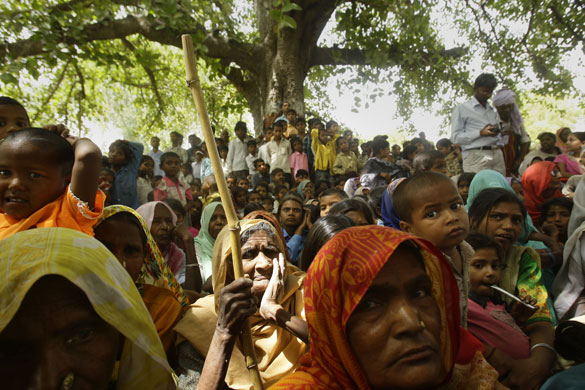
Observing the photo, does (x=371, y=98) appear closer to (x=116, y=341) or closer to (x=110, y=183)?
(x=110, y=183)

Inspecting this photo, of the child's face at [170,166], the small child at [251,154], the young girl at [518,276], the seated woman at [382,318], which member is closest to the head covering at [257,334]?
the seated woman at [382,318]

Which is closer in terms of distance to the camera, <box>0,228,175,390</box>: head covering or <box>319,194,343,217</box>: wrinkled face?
<box>0,228,175,390</box>: head covering

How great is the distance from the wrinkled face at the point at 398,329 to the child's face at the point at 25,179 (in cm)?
170

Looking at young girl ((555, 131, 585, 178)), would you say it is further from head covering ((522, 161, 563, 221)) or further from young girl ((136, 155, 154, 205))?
young girl ((136, 155, 154, 205))

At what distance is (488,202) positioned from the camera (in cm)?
291

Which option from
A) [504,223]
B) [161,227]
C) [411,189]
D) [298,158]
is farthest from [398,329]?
[298,158]

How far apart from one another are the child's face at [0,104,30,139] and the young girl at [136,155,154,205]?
3476 millimetres

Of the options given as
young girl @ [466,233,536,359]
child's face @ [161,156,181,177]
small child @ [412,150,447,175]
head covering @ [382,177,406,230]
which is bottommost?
young girl @ [466,233,536,359]

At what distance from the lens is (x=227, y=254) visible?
85.1 inches

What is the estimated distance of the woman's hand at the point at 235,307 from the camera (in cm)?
142

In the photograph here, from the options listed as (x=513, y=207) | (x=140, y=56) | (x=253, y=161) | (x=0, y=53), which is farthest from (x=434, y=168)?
(x=0, y=53)

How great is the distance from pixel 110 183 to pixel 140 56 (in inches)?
154

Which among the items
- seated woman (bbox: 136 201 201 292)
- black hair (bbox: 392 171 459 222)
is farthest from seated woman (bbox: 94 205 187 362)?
black hair (bbox: 392 171 459 222)

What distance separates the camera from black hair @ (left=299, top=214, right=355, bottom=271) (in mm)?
2588
